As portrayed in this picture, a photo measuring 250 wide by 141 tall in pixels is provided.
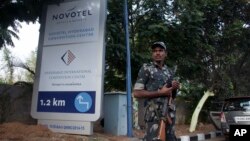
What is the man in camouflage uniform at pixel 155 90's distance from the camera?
350cm

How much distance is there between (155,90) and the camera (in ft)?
11.7

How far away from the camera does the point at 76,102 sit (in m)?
8.37

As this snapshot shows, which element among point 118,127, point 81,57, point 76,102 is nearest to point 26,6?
point 81,57

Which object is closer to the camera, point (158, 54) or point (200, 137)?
point (158, 54)

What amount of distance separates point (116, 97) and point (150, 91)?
605 cm

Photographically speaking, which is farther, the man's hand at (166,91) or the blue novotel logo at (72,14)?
the blue novotel logo at (72,14)

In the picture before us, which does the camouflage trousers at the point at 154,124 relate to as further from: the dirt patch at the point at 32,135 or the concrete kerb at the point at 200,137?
the concrete kerb at the point at 200,137

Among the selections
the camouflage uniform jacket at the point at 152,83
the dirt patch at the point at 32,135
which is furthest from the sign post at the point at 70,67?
the camouflage uniform jacket at the point at 152,83

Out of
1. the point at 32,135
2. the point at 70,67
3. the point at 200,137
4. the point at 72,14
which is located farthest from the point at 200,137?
the point at 32,135

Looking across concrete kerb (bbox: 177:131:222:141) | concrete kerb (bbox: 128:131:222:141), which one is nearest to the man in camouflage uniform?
concrete kerb (bbox: 128:131:222:141)

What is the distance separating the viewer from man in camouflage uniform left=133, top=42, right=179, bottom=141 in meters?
3.50

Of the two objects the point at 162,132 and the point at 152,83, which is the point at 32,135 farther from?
the point at 162,132

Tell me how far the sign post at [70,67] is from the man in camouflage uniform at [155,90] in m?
4.46

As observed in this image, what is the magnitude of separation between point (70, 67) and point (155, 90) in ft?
17.1
